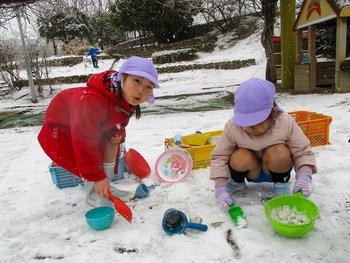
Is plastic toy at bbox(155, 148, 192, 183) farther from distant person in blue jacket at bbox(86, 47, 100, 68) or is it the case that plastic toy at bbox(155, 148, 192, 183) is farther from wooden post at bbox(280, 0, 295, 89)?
distant person in blue jacket at bbox(86, 47, 100, 68)

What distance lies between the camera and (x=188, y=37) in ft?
50.7

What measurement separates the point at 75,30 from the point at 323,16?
14.6 meters

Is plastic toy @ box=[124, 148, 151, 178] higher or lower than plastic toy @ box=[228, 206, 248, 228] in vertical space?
higher

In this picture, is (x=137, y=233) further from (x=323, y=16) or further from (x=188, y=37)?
(x=188, y=37)

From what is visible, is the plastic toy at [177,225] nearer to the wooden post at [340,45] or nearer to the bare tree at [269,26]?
the wooden post at [340,45]

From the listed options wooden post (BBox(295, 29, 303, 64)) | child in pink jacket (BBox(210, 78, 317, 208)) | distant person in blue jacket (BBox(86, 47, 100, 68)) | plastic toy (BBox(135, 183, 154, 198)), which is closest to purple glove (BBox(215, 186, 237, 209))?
child in pink jacket (BBox(210, 78, 317, 208))

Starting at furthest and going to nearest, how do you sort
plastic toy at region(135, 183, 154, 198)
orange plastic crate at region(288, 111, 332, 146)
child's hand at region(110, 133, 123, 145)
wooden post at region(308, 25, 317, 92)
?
wooden post at region(308, 25, 317, 92), orange plastic crate at region(288, 111, 332, 146), plastic toy at region(135, 183, 154, 198), child's hand at region(110, 133, 123, 145)

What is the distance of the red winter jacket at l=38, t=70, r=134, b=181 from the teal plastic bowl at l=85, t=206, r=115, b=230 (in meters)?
0.24

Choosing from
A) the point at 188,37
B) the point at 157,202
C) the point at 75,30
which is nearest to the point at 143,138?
the point at 157,202

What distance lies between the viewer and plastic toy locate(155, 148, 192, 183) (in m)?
2.62

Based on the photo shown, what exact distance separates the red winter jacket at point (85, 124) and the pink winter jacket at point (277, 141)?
67 centimetres

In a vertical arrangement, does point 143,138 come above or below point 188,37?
below

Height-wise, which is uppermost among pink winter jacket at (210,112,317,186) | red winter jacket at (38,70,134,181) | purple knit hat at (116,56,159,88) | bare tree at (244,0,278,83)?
bare tree at (244,0,278,83)

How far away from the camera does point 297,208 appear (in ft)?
6.19
